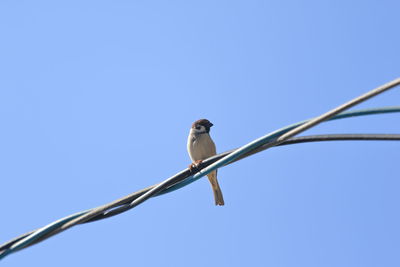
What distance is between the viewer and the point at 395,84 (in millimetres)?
3227

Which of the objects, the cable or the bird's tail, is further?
the bird's tail

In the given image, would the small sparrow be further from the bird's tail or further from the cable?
the cable

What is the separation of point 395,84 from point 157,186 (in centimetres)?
163

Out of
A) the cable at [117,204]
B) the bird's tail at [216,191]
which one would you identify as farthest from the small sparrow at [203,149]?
the cable at [117,204]

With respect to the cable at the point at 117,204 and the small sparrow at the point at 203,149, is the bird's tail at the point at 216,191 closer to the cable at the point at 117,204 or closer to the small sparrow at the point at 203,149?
the small sparrow at the point at 203,149

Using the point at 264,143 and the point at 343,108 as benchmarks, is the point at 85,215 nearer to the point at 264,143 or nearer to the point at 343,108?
the point at 264,143

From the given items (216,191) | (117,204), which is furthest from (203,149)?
(117,204)

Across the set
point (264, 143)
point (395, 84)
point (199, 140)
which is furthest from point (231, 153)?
point (199, 140)

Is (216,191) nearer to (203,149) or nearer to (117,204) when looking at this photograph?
(203,149)

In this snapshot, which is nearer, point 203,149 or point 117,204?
point 117,204

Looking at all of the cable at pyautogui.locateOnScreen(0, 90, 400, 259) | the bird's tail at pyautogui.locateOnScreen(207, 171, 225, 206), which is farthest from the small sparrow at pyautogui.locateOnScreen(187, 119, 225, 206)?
the cable at pyautogui.locateOnScreen(0, 90, 400, 259)

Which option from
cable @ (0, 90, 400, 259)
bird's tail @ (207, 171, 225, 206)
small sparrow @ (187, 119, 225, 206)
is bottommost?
cable @ (0, 90, 400, 259)

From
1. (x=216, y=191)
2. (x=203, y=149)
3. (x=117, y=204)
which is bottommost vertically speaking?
(x=117, y=204)

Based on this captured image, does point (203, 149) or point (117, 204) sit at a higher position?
point (203, 149)
